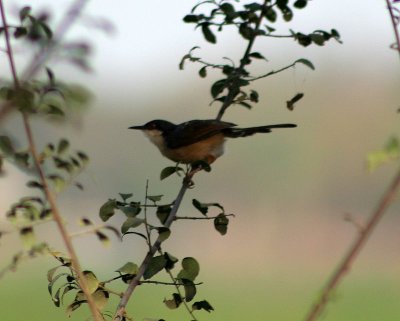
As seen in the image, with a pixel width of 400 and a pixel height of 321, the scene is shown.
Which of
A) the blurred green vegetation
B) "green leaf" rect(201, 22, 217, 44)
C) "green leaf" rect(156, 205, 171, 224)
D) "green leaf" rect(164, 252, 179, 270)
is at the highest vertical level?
the blurred green vegetation

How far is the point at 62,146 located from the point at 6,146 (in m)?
0.11

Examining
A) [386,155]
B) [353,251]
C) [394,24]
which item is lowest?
[353,251]

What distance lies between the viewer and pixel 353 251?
1.16m

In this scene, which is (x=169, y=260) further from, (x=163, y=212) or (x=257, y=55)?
(x=257, y=55)

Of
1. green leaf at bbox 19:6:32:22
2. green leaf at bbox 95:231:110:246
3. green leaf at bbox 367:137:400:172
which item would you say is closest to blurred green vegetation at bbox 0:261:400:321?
green leaf at bbox 95:231:110:246

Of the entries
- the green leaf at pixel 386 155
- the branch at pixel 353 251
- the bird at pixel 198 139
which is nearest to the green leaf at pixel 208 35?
the green leaf at pixel 386 155

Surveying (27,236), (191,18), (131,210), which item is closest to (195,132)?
(191,18)

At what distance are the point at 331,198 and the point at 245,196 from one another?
501 centimetres

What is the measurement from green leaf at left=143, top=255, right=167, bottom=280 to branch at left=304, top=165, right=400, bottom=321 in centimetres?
100

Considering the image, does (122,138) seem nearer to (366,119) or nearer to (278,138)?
(278,138)

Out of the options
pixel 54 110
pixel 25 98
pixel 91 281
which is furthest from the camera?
pixel 91 281

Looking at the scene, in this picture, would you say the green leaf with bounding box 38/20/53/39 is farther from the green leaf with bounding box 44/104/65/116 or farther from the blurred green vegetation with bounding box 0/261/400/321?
the blurred green vegetation with bounding box 0/261/400/321

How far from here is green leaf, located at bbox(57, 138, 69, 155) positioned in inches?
74.0

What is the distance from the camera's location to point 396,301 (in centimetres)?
4275
